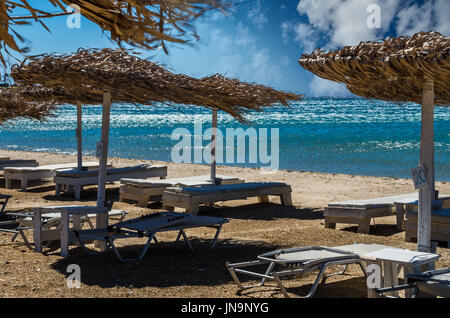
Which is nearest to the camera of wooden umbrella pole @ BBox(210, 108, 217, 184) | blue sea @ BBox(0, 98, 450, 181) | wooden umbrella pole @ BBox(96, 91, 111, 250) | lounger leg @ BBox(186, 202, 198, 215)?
wooden umbrella pole @ BBox(96, 91, 111, 250)

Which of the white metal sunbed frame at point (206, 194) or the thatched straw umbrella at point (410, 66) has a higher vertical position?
the thatched straw umbrella at point (410, 66)

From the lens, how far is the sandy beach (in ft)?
14.9

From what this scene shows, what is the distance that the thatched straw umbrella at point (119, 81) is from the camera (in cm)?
583

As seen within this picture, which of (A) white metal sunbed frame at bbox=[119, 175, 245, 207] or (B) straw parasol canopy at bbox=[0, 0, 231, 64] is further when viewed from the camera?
(A) white metal sunbed frame at bbox=[119, 175, 245, 207]

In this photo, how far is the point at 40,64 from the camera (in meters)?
5.83

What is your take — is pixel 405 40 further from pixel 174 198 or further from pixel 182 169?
pixel 182 169

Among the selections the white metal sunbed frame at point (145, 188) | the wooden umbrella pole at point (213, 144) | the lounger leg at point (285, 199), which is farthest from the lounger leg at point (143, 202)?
the lounger leg at point (285, 199)

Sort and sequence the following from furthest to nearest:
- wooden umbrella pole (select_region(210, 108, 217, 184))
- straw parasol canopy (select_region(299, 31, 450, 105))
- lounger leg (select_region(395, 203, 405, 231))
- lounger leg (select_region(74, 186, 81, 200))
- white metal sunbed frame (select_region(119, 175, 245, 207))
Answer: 1. lounger leg (select_region(74, 186, 81, 200))
2. wooden umbrella pole (select_region(210, 108, 217, 184))
3. white metal sunbed frame (select_region(119, 175, 245, 207))
4. lounger leg (select_region(395, 203, 405, 231))
5. straw parasol canopy (select_region(299, 31, 450, 105))

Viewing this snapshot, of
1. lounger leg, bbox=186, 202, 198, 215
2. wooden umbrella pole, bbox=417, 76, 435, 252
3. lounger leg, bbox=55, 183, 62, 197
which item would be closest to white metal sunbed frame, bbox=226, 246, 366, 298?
wooden umbrella pole, bbox=417, 76, 435, 252

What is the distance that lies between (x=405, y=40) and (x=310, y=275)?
2144 mm

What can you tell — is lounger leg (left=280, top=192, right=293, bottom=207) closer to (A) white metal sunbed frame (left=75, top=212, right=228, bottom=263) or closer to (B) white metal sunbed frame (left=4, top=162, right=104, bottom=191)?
(A) white metal sunbed frame (left=75, top=212, right=228, bottom=263)

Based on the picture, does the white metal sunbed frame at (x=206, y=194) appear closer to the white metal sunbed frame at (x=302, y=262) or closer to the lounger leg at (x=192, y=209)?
the lounger leg at (x=192, y=209)

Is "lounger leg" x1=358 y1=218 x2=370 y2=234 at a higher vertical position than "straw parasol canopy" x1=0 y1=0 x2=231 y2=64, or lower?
lower

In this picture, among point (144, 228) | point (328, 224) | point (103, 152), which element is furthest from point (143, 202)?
point (144, 228)
